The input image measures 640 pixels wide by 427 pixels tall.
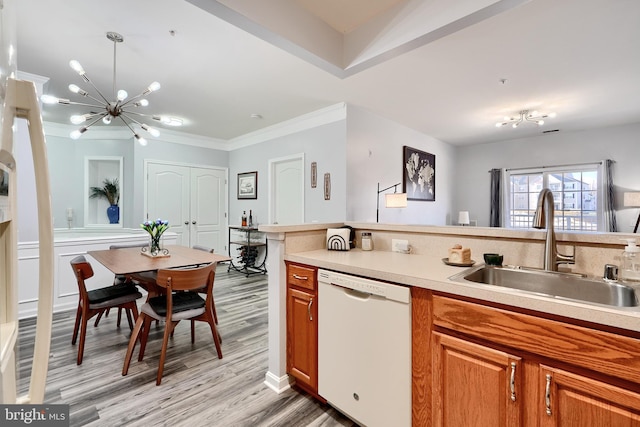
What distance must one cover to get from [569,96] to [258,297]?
4756 millimetres

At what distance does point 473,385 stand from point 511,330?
30 cm

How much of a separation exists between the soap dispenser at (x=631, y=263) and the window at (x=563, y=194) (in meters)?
4.73

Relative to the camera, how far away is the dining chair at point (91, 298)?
7.37 feet

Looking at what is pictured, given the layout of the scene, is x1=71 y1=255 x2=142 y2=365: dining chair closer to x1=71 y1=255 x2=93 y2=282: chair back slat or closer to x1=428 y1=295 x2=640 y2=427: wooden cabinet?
x1=71 y1=255 x2=93 y2=282: chair back slat

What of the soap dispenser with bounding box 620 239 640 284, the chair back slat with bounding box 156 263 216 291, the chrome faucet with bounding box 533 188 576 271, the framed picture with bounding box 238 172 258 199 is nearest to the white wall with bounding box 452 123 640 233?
the framed picture with bounding box 238 172 258 199

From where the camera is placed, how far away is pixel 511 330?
3.57 feet

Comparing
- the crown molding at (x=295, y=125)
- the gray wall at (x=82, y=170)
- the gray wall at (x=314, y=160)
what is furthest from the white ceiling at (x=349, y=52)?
the gray wall at (x=82, y=170)

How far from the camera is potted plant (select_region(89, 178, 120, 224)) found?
5.33 m

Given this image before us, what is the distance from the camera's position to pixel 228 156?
6.23m

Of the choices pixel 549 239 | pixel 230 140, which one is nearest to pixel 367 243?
pixel 549 239

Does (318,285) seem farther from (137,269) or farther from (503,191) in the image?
(503,191)

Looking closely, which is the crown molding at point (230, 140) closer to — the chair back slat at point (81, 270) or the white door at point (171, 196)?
the white door at point (171, 196)

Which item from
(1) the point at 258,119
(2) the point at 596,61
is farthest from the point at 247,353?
(2) the point at 596,61

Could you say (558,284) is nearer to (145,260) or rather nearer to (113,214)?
(145,260)
